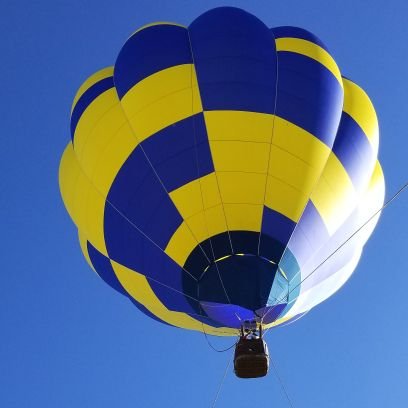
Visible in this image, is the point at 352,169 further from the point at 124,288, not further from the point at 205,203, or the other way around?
the point at 124,288

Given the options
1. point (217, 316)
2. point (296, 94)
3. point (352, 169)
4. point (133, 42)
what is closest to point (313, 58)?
point (296, 94)

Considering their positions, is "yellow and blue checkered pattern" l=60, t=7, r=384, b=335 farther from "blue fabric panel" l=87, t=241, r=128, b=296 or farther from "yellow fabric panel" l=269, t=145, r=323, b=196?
"blue fabric panel" l=87, t=241, r=128, b=296

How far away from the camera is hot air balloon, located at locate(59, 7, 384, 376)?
771 centimetres

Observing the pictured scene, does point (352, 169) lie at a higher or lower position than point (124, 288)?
higher

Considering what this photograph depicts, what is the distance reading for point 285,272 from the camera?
25.2 ft

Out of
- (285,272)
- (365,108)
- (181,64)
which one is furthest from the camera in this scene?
(365,108)

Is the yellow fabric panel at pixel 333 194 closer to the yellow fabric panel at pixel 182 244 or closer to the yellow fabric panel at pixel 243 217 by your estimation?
the yellow fabric panel at pixel 243 217

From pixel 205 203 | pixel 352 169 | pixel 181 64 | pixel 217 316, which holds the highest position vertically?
pixel 181 64

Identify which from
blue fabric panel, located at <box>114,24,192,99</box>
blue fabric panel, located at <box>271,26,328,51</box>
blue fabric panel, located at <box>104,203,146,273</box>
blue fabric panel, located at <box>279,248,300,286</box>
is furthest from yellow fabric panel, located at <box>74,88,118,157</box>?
blue fabric panel, located at <box>279,248,300,286</box>

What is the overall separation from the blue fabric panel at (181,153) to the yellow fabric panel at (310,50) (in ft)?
4.60

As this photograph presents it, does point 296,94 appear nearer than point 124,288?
Yes

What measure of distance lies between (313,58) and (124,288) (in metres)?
3.41

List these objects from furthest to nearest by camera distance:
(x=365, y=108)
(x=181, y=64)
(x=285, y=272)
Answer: (x=365, y=108), (x=181, y=64), (x=285, y=272)

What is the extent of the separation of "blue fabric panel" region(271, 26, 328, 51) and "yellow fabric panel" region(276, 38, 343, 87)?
3.5 inches
